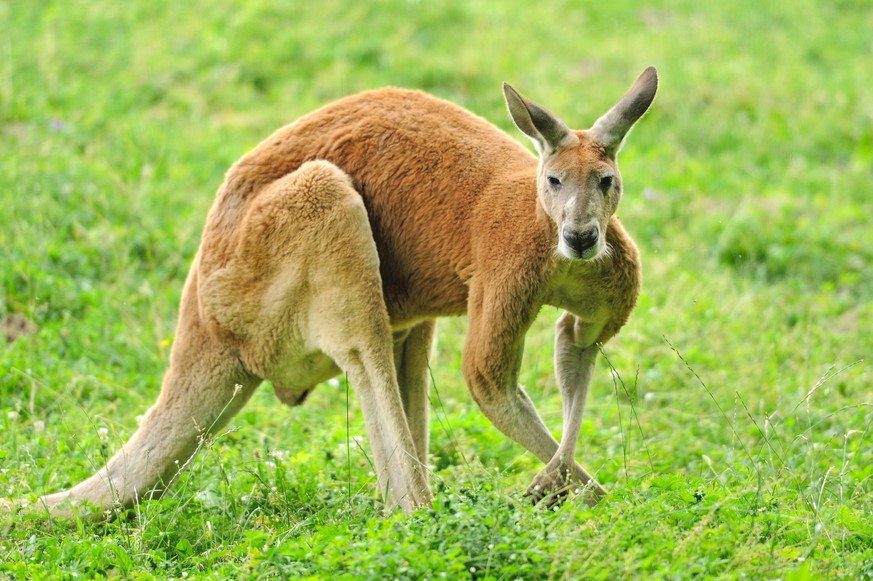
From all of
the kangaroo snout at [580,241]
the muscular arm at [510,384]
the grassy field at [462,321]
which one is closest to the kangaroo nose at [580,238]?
the kangaroo snout at [580,241]

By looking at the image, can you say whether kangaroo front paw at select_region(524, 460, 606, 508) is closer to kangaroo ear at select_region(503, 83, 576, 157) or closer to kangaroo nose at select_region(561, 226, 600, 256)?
kangaroo nose at select_region(561, 226, 600, 256)

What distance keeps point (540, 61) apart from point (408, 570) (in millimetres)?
8797

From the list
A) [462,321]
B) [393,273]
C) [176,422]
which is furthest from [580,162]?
[462,321]

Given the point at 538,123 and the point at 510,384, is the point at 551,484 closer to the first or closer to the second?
the point at 510,384

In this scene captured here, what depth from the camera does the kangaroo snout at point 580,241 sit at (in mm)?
4930

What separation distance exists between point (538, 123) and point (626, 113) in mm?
386

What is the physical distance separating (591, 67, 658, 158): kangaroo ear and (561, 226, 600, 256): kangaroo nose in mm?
525

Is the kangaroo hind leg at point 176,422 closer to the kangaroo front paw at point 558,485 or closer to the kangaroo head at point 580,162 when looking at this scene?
the kangaroo front paw at point 558,485

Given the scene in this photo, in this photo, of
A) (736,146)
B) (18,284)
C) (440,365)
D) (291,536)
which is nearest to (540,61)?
(736,146)

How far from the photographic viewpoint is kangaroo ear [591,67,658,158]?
17.2ft

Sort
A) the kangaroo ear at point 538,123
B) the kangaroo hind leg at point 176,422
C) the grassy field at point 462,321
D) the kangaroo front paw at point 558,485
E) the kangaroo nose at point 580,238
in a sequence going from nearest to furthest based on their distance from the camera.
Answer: the grassy field at point 462,321 → the kangaroo nose at point 580,238 → the kangaroo front paw at point 558,485 → the kangaroo ear at point 538,123 → the kangaroo hind leg at point 176,422

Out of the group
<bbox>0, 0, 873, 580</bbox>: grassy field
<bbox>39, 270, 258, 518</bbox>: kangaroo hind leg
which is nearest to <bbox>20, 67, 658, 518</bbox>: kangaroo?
<bbox>39, 270, 258, 518</bbox>: kangaroo hind leg

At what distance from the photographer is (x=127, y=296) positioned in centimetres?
800

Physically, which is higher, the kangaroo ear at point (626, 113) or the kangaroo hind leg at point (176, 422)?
the kangaroo ear at point (626, 113)
